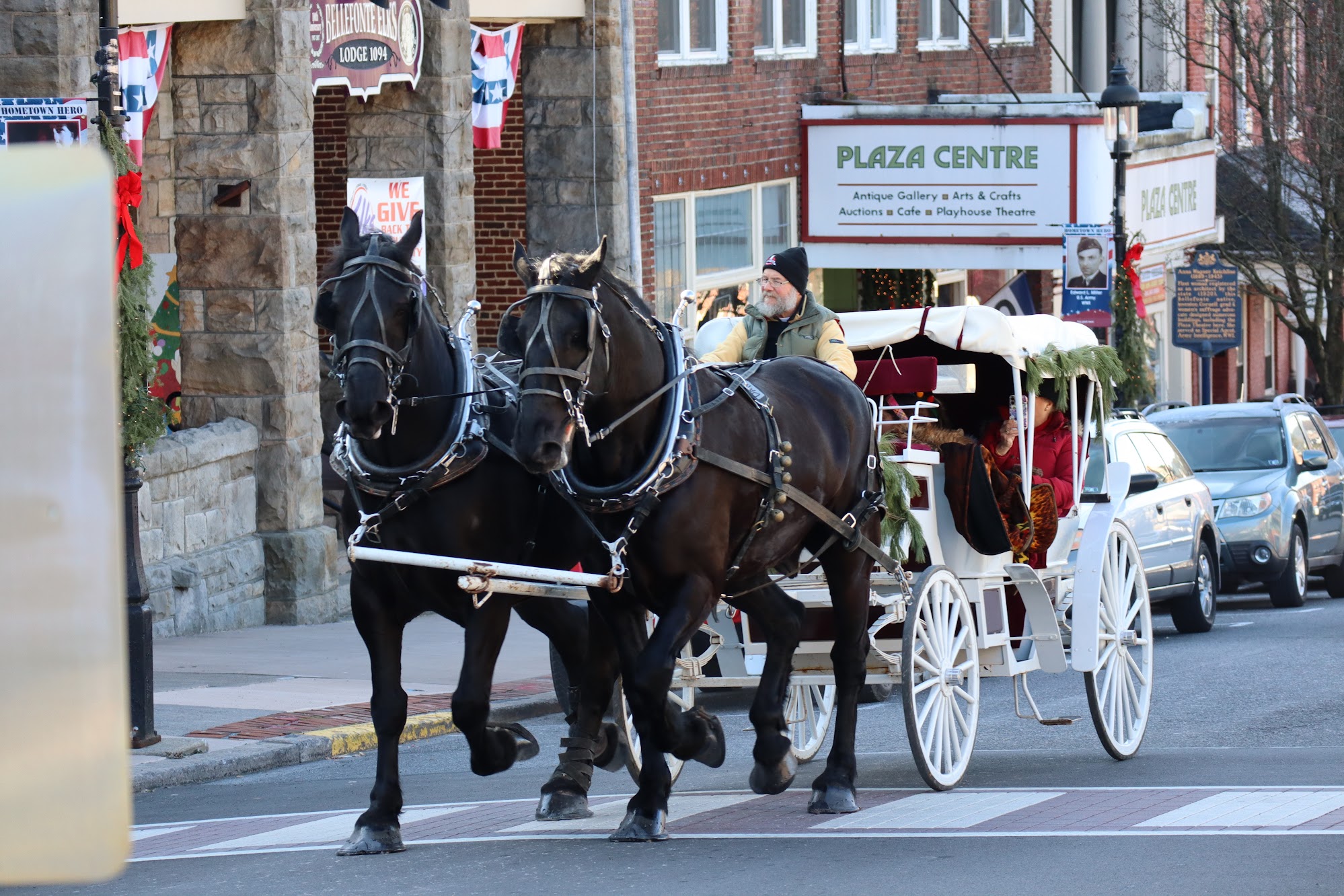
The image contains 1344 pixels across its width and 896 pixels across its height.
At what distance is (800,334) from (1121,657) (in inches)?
87.9

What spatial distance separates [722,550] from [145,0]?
8.93 m

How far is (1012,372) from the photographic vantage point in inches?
378

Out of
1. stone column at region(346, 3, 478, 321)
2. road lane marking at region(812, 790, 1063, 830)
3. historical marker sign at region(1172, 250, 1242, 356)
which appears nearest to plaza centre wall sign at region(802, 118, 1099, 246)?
historical marker sign at region(1172, 250, 1242, 356)

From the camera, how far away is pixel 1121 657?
9320mm

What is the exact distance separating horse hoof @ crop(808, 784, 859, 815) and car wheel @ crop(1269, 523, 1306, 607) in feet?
39.6

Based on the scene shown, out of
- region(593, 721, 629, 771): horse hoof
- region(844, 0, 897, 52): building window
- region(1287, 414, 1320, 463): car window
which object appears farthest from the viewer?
region(844, 0, 897, 52): building window

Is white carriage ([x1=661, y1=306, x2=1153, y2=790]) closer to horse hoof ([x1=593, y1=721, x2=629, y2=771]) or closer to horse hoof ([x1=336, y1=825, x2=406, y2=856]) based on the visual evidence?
horse hoof ([x1=593, y1=721, x2=629, y2=771])

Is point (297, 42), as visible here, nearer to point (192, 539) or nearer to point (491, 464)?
point (192, 539)

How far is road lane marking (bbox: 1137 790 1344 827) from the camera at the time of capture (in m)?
6.99

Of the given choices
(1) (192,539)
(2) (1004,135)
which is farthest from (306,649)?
(2) (1004,135)

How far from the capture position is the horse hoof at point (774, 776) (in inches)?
300

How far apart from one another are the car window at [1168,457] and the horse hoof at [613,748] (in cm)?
933

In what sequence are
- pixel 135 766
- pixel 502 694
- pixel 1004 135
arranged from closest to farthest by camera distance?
pixel 135 766, pixel 502 694, pixel 1004 135

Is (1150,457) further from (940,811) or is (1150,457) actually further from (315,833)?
(315,833)
